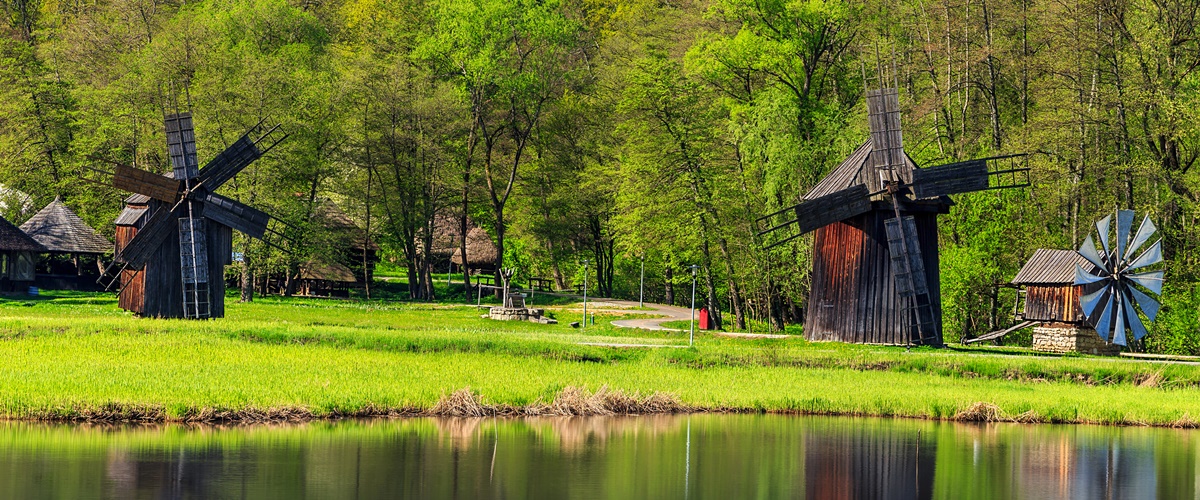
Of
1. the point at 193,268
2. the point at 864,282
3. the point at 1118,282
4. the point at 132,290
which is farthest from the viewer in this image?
the point at 132,290

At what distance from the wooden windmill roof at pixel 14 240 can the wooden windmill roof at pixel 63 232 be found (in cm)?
135

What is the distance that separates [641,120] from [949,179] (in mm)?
20686

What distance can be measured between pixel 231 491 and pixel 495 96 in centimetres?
6214

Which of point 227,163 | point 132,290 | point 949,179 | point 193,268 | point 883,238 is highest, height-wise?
point 227,163

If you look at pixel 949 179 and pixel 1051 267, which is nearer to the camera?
pixel 949 179

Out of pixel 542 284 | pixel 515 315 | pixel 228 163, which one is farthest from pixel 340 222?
pixel 228 163

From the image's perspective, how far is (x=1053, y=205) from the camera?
187 ft

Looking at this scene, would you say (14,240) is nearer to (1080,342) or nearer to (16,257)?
(16,257)

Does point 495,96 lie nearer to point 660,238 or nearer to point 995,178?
point 660,238

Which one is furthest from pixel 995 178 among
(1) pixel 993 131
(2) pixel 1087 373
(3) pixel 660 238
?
(2) pixel 1087 373

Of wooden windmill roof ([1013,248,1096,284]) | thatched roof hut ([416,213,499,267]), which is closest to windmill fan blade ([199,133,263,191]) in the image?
wooden windmill roof ([1013,248,1096,284])

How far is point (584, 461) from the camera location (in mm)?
24797

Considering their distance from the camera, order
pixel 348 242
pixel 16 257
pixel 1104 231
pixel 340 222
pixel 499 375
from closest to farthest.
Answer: pixel 499 375
pixel 1104 231
pixel 16 257
pixel 348 242
pixel 340 222

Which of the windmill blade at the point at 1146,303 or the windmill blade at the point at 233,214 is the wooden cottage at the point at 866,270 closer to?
the windmill blade at the point at 1146,303
